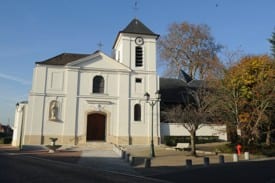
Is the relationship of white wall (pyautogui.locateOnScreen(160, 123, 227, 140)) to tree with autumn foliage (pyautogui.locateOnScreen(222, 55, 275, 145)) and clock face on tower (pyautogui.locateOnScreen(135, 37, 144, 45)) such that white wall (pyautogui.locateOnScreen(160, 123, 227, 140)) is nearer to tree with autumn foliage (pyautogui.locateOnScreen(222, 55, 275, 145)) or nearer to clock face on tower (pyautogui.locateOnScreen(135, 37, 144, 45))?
tree with autumn foliage (pyautogui.locateOnScreen(222, 55, 275, 145))

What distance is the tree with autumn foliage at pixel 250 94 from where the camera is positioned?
23156mm

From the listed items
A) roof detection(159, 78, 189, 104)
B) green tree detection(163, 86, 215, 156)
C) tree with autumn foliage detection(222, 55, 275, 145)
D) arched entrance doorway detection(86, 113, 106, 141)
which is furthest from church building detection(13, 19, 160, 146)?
tree with autumn foliage detection(222, 55, 275, 145)

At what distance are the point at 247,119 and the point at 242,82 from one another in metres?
3.31

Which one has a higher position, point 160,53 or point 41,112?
point 160,53

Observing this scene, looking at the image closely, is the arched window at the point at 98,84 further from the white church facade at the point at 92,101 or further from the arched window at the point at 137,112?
the arched window at the point at 137,112

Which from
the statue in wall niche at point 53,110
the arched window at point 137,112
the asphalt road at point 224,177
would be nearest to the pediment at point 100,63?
the arched window at point 137,112

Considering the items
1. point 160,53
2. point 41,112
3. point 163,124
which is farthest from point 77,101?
point 160,53

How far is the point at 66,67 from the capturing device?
27609 mm

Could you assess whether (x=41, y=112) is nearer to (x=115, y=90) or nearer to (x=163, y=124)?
(x=115, y=90)

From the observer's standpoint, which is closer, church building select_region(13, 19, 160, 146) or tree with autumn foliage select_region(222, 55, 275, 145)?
tree with autumn foliage select_region(222, 55, 275, 145)

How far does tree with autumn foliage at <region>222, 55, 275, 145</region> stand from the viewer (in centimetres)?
2316

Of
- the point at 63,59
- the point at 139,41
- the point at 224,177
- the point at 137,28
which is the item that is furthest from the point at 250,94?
the point at 63,59

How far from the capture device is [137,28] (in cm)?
3109

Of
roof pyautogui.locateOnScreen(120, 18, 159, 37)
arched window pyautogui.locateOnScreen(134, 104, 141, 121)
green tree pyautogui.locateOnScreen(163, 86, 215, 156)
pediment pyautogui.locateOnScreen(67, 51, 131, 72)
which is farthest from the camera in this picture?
roof pyautogui.locateOnScreen(120, 18, 159, 37)
